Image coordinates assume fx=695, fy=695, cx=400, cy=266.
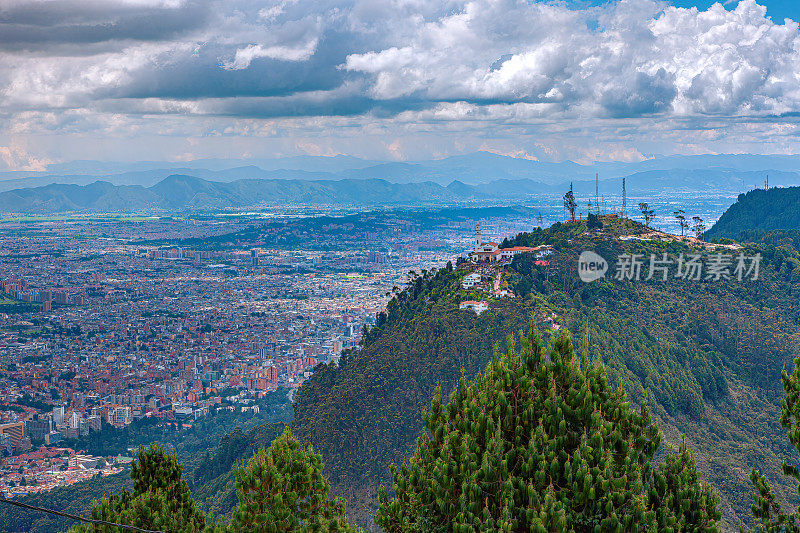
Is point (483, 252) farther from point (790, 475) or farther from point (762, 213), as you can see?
point (762, 213)

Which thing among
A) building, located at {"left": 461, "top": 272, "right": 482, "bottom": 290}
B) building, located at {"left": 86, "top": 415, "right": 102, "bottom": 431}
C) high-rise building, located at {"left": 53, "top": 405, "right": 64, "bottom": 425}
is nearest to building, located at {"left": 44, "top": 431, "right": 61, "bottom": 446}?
high-rise building, located at {"left": 53, "top": 405, "right": 64, "bottom": 425}

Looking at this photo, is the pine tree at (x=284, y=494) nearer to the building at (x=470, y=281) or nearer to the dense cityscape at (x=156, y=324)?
the dense cityscape at (x=156, y=324)

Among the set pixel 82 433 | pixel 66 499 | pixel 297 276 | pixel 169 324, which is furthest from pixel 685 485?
pixel 297 276

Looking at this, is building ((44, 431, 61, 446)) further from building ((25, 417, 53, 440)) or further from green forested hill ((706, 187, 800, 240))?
green forested hill ((706, 187, 800, 240))

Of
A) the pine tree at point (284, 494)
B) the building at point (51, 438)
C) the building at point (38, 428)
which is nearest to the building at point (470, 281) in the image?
the building at point (51, 438)

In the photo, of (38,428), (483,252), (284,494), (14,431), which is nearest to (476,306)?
(483,252)
